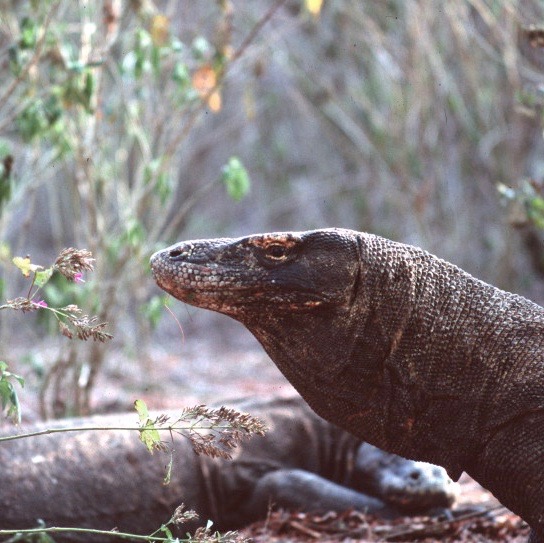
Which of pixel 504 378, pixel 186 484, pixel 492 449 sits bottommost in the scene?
pixel 186 484

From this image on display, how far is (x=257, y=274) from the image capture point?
10.5 ft

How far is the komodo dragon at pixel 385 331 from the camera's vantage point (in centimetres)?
315

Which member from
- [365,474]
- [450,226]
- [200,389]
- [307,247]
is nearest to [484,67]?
[450,226]

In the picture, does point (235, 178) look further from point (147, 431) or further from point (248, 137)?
point (248, 137)

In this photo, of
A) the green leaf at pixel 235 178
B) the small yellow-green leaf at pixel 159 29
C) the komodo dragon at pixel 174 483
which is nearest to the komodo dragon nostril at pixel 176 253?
the komodo dragon at pixel 174 483

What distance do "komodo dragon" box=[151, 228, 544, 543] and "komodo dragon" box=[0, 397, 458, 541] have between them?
1.75m

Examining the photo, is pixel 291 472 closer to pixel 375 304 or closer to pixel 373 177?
pixel 375 304

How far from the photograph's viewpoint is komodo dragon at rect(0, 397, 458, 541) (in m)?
4.70

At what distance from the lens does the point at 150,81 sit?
7.84 meters

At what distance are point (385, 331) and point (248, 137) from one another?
16812 millimetres

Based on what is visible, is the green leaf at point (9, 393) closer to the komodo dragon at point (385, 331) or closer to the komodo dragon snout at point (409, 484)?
the komodo dragon at point (385, 331)

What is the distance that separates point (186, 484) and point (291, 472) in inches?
22.7

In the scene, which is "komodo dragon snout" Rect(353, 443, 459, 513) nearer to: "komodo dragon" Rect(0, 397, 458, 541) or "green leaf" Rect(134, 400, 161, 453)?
"komodo dragon" Rect(0, 397, 458, 541)

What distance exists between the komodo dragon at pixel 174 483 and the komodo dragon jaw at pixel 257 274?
184cm
